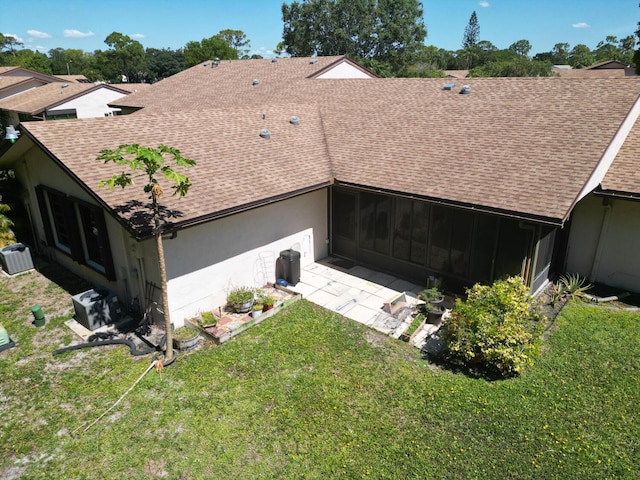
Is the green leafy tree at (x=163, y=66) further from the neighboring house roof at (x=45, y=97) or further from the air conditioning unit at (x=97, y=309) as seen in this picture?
the air conditioning unit at (x=97, y=309)

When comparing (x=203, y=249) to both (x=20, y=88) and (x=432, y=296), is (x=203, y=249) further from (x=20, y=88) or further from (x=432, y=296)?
(x=20, y=88)

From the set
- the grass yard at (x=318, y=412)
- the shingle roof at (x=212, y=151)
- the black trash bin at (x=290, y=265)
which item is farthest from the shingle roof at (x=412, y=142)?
the grass yard at (x=318, y=412)

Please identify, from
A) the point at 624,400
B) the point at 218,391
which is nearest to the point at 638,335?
the point at 624,400

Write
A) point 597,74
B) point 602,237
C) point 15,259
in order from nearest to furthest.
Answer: point 602,237 → point 15,259 → point 597,74

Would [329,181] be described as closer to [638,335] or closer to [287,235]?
[287,235]

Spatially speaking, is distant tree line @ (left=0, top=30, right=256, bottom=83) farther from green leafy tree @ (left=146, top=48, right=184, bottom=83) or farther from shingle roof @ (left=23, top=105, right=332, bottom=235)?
shingle roof @ (left=23, top=105, right=332, bottom=235)

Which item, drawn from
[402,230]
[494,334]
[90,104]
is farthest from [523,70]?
[494,334]
